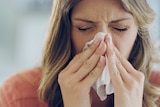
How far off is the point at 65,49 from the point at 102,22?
0.18m

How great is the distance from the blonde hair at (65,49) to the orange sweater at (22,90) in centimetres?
4

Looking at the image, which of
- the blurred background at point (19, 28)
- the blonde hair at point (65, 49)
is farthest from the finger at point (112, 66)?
the blurred background at point (19, 28)

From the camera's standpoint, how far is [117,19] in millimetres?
1145

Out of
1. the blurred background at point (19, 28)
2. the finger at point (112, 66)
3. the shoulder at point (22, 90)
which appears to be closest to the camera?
the finger at point (112, 66)

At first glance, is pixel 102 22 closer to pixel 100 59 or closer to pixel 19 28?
pixel 100 59

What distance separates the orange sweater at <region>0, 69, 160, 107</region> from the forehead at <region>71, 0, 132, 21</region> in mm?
339

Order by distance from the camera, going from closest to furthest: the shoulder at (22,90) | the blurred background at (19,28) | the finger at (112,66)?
the finger at (112,66), the shoulder at (22,90), the blurred background at (19,28)

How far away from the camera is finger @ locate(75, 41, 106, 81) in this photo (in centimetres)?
112

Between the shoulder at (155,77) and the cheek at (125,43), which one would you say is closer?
the cheek at (125,43)

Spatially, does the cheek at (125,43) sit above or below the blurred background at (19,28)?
above

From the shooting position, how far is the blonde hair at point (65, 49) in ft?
3.93

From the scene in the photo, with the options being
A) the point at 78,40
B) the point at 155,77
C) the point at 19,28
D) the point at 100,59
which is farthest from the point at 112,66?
the point at 19,28

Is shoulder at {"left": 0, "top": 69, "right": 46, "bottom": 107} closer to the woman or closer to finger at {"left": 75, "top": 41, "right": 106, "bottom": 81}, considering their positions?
the woman

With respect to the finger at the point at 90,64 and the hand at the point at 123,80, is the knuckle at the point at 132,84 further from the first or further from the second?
the finger at the point at 90,64
